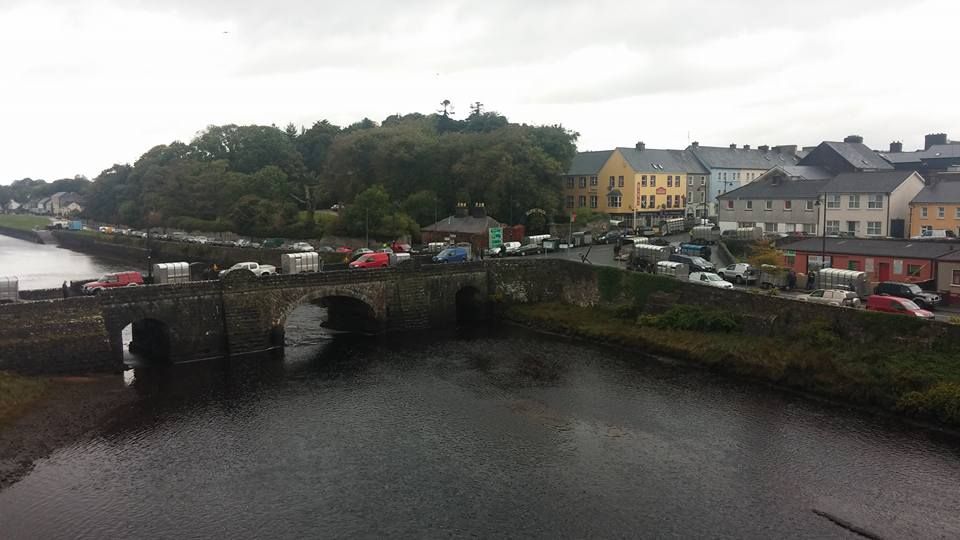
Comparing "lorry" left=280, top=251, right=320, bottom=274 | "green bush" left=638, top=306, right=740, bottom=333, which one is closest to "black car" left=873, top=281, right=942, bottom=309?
"green bush" left=638, top=306, right=740, bottom=333

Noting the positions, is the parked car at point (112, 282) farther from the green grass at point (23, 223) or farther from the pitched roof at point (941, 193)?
the green grass at point (23, 223)

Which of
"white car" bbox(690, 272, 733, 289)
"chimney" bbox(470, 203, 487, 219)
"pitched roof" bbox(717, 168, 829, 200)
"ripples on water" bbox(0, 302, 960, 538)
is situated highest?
"pitched roof" bbox(717, 168, 829, 200)

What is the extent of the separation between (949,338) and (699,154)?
67011 millimetres

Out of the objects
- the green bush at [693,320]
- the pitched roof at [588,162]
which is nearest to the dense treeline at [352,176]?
the pitched roof at [588,162]

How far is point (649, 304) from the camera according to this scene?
47719 mm

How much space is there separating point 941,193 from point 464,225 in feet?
142

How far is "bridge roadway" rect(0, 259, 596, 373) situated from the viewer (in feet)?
117

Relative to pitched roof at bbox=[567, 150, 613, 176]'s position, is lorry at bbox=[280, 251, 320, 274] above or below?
Answer: below

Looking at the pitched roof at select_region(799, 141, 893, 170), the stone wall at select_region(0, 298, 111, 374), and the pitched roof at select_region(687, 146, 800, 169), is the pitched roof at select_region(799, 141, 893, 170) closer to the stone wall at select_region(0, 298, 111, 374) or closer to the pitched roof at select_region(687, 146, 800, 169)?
the pitched roof at select_region(687, 146, 800, 169)

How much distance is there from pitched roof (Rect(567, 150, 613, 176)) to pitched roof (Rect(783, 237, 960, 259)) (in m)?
36.9

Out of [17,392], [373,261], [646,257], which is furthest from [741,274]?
[17,392]

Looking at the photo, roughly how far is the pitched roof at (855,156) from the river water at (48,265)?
82.4 metres

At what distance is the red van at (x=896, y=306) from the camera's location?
36656 mm

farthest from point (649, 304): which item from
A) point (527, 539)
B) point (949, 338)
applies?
point (527, 539)
